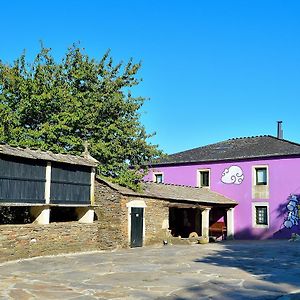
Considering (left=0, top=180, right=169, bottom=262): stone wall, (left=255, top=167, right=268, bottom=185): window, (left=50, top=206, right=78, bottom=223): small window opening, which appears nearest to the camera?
(left=0, top=180, right=169, bottom=262): stone wall

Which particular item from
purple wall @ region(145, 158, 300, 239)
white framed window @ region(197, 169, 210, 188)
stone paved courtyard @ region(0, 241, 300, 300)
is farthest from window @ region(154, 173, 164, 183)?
stone paved courtyard @ region(0, 241, 300, 300)

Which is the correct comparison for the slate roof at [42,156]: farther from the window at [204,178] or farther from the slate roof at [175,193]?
the window at [204,178]

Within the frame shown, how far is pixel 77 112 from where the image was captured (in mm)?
22484

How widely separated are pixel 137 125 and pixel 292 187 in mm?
10699

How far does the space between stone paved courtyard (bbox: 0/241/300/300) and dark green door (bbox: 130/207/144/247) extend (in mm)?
3517

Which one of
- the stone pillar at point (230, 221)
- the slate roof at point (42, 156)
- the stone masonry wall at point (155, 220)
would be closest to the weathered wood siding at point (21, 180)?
the slate roof at point (42, 156)

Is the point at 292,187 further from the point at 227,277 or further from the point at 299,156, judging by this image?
the point at 227,277

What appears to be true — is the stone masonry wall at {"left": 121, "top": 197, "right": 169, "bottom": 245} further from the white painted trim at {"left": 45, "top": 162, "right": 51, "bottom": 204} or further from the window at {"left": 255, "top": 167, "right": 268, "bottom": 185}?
the window at {"left": 255, "top": 167, "right": 268, "bottom": 185}

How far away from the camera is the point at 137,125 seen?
2412cm

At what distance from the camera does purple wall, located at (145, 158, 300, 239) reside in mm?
27592

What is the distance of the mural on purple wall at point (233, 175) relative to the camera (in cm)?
2980

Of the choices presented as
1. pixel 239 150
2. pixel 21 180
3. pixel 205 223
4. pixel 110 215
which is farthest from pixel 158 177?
pixel 21 180

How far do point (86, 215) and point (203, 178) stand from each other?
46.3 ft

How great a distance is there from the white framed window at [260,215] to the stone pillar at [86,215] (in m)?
13.4
